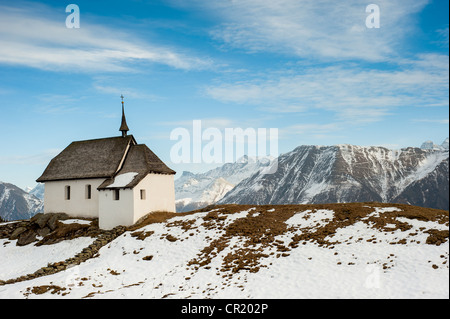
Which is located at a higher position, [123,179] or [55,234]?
[123,179]

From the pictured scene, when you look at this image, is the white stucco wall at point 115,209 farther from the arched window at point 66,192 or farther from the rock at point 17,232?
the rock at point 17,232

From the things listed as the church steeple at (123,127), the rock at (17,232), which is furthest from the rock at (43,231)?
the church steeple at (123,127)

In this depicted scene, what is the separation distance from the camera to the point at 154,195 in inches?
1761

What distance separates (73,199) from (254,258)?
3037cm

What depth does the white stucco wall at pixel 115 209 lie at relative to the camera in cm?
4169

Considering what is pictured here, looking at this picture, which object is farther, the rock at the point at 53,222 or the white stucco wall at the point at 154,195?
the rock at the point at 53,222

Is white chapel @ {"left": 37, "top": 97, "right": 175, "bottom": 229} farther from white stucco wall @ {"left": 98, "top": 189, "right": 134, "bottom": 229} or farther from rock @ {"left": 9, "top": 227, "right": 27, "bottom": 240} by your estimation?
rock @ {"left": 9, "top": 227, "right": 27, "bottom": 240}

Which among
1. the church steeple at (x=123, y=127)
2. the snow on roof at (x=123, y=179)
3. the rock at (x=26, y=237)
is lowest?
the rock at (x=26, y=237)

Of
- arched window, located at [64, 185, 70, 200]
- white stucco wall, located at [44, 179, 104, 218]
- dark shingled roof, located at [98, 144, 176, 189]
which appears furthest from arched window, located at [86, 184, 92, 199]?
dark shingled roof, located at [98, 144, 176, 189]

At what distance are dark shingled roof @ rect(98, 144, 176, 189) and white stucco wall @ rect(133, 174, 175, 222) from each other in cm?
64

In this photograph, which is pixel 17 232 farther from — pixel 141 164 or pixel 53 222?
pixel 141 164

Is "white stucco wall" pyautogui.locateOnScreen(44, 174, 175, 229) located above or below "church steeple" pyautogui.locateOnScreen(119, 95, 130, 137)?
below

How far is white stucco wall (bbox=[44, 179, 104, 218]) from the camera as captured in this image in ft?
154

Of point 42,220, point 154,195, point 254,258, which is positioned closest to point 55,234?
point 42,220
